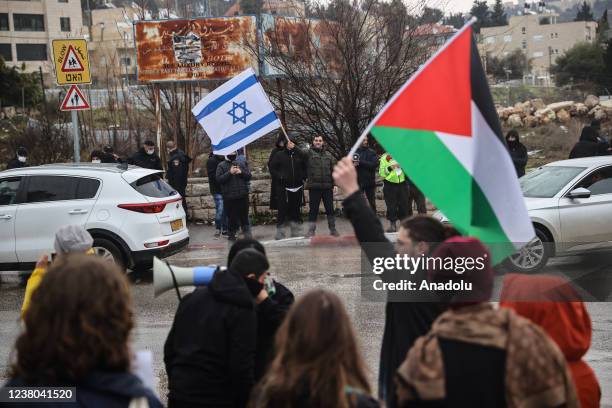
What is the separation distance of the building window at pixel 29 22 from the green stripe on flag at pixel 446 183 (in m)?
81.1

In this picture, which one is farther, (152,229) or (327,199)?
(327,199)

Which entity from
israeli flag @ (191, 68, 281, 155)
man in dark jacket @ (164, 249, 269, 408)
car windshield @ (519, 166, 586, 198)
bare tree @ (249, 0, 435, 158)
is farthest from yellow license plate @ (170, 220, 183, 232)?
man in dark jacket @ (164, 249, 269, 408)

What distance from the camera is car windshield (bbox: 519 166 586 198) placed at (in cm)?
1195

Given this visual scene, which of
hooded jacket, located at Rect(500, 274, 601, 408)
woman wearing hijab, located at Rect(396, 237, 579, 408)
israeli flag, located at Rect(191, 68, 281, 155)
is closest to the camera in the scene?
woman wearing hijab, located at Rect(396, 237, 579, 408)

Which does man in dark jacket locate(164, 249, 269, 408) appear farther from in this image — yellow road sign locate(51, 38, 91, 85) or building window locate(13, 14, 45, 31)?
building window locate(13, 14, 45, 31)

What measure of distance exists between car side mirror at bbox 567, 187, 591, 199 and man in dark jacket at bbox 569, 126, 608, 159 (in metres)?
4.47

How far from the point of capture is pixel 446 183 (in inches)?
172

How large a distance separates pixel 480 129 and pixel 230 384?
6.20ft

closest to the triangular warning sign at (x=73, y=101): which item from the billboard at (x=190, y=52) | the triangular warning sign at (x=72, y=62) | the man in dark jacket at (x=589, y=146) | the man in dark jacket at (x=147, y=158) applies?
the triangular warning sign at (x=72, y=62)

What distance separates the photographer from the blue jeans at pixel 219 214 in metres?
16.1

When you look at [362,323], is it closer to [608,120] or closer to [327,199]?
[327,199]

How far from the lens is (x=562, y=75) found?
65375mm

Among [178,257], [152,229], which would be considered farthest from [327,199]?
[152,229]

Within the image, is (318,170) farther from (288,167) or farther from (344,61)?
(344,61)
